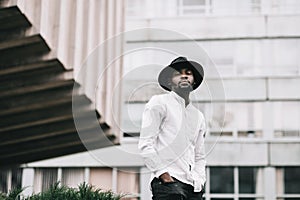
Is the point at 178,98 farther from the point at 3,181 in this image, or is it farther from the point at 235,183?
the point at 3,181

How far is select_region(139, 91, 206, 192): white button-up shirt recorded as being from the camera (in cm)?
412

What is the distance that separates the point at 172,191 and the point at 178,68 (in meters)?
0.77

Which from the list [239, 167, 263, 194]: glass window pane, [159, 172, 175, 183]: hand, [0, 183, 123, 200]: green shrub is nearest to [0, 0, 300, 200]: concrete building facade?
[239, 167, 263, 194]: glass window pane

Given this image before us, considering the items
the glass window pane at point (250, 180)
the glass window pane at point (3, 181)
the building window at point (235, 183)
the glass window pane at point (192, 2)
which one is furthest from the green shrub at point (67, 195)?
the glass window pane at point (192, 2)

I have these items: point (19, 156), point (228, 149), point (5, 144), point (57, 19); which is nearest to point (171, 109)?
point (57, 19)

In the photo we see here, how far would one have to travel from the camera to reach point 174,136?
4.18 m

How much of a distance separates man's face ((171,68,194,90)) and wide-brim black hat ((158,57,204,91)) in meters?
0.02

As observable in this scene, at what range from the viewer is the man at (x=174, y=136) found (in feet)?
13.5

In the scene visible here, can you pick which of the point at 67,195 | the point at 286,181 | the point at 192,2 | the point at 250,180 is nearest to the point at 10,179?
the point at 250,180

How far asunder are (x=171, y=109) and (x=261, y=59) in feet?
82.6

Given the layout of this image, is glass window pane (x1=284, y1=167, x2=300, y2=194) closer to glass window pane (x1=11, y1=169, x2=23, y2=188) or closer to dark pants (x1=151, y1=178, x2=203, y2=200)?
glass window pane (x1=11, y1=169, x2=23, y2=188)

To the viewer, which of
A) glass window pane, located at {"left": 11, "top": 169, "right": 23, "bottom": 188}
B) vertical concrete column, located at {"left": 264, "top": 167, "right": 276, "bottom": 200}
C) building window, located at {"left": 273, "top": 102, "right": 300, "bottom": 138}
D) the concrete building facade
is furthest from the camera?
glass window pane, located at {"left": 11, "top": 169, "right": 23, "bottom": 188}

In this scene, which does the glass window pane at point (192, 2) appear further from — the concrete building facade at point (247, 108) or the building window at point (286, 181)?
the building window at point (286, 181)

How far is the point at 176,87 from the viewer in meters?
4.26
